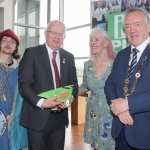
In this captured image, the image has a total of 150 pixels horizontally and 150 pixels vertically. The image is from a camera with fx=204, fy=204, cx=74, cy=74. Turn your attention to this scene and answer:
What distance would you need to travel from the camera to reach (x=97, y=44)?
2230 mm

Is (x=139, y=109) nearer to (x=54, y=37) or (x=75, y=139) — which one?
(x=54, y=37)

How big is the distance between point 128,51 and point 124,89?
34 cm

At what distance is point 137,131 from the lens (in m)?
1.38

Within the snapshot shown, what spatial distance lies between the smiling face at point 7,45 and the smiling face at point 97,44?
2.96 feet

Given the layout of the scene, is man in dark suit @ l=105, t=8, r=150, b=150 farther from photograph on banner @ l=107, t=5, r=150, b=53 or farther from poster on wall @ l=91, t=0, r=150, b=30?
poster on wall @ l=91, t=0, r=150, b=30

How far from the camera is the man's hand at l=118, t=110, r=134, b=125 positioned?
1375mm

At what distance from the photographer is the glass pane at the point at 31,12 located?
7382 millimetres

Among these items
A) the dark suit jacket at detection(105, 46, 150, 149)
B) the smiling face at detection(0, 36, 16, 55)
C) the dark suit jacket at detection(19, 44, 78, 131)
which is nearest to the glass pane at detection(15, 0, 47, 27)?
the smiling face at detection(0, 36, 16, 55)

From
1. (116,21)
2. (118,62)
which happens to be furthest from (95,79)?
(116,21)

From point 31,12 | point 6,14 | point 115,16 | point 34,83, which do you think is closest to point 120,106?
point 34,83

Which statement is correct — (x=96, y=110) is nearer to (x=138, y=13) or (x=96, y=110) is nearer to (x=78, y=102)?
(x=138, y=13)

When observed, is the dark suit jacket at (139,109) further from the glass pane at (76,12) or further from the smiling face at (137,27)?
the glass pane at (76,12)

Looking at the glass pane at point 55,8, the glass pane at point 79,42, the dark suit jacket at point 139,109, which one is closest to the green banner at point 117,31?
the glass pane at point 79,42

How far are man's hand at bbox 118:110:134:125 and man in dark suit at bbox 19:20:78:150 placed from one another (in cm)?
61
